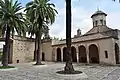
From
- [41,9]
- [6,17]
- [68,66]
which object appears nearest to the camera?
[68,66]

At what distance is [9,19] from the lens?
18828 mm

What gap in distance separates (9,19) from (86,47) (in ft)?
49.1

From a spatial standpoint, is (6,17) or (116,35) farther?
(116,35)

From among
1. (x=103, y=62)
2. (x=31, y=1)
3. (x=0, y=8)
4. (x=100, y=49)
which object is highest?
(x=31, y=1)

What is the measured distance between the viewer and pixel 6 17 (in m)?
18.9

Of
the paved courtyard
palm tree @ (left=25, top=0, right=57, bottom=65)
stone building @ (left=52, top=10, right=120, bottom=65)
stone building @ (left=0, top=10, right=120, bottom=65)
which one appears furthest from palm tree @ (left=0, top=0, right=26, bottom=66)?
stone building @ (left=52, top=10, right=120, bottom=65)

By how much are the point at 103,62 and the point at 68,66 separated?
13.1 meters

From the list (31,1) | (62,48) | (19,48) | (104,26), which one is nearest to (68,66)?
(31,1)

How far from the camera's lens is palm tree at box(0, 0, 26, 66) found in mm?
18667

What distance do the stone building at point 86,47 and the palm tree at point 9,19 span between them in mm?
11396

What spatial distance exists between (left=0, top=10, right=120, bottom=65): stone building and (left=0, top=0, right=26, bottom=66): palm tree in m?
11.4

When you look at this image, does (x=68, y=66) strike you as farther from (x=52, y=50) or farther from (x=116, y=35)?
(x=52, y=50)

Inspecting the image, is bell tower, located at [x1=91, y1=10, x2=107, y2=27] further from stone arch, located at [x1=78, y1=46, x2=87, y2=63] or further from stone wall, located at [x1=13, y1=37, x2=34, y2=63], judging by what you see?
stone wall, located at [x1=13, y1=37, x2=34, y2=63]

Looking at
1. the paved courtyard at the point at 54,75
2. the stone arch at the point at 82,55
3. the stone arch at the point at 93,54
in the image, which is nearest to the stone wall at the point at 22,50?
the stone arch at the point at 82,55
